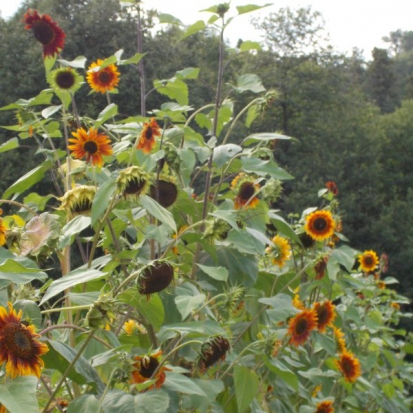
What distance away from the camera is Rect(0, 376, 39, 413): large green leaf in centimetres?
69

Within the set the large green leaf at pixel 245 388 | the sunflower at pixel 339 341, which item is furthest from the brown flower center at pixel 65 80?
the sunflower at pixel 339 341

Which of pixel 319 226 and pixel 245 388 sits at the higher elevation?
pixel 319 226

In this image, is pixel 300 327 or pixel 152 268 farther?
pixel 300 327

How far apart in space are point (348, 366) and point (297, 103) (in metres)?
13.0

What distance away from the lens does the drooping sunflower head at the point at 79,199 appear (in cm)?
112

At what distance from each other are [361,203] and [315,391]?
10518 millimetres

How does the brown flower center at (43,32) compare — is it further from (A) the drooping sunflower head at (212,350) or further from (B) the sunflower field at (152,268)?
(A) the drooping sunflower head at (212,350)

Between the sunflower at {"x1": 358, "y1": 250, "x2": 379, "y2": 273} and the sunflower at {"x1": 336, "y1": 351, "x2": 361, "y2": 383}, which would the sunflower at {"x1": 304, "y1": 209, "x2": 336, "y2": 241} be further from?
the sunflower at {"x1": 358, "y1": 250, "x2": 379, "y2": 273}

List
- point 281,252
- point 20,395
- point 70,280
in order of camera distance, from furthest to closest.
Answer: point 281,252 < point 70,280 < point 20,395

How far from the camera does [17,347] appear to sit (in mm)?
744

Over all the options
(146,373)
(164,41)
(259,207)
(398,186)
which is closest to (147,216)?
(259,207)

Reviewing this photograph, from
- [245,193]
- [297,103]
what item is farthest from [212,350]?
[297,103]

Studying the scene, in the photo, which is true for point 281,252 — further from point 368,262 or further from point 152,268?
point 368,262

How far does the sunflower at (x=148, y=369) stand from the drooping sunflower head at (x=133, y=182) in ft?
0.72
